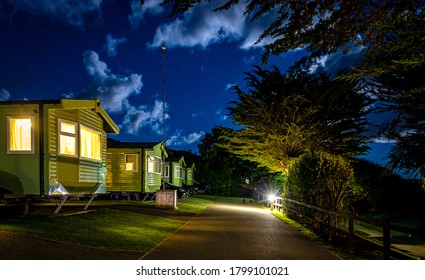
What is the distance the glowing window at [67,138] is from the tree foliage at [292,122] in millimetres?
12183

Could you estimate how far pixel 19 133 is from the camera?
12805 millimetres

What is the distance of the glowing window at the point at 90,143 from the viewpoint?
14.9 m

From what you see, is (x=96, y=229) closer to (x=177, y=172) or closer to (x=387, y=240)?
(x=387, y=240)

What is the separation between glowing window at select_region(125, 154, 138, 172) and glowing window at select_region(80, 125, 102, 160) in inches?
448

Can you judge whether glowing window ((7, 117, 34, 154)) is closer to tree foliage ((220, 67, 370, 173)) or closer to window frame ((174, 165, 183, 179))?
tree foliage ((220, 67, 370, 173))

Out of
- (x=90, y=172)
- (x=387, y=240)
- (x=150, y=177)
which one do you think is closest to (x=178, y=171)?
(x=150, y=177)

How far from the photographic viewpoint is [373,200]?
31.8 m

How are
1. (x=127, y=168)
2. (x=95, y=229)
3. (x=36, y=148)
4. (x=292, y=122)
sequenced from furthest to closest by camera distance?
(x=127, y=168) < (x=292, y=122) < (x=36, y=148) < (x=95, y=229)

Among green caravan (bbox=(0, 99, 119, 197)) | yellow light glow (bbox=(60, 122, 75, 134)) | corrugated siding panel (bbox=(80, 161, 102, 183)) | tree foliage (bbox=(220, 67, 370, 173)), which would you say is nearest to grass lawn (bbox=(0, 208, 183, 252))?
green caravan (bbox=(0, 99, 119, 197))

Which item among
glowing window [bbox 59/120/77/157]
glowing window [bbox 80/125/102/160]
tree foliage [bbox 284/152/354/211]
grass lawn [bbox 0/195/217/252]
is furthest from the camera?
glowing window [bbox 80/125/102/160]

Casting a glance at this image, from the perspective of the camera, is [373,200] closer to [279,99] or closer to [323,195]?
[279,99]

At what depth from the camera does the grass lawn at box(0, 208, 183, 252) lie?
9383 millimetres

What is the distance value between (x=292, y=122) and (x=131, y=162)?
42.7 feet

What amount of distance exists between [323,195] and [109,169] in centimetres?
1811
